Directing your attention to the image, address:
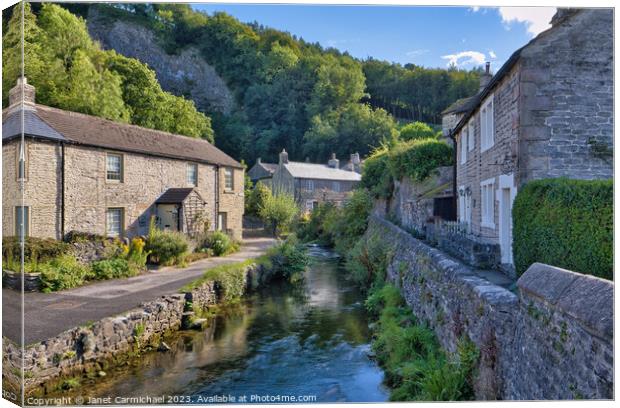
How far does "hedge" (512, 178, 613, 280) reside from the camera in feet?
17.5

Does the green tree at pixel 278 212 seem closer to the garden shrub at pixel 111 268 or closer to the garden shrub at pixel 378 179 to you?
the garden shrub at pixel 378 179

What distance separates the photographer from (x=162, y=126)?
7.63 metres

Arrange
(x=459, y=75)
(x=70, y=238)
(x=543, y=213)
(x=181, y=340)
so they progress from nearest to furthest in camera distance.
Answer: (x=70, y=238), (x=543, y=213), (x=459, y=75), (x=181, y=340)

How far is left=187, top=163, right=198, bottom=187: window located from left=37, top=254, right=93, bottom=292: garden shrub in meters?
2.74

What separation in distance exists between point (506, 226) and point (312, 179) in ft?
28.9

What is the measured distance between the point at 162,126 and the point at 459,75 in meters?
5.43

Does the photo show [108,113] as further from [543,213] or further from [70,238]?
[543,213]

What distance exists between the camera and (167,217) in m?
7.94

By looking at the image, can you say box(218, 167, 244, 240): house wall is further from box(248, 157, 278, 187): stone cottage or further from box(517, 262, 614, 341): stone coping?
box(517, 262, 614, 341): stone coping

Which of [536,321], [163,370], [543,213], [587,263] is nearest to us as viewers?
[536,321]

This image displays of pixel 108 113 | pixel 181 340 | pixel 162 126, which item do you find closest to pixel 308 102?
pixel 162 126

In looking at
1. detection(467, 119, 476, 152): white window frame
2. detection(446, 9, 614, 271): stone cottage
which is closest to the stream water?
detection(446, 9, 614, 271): stone cottage

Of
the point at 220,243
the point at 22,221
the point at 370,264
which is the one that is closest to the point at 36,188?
the point at 22,221

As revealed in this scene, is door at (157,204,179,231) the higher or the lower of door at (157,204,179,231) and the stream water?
the higher
